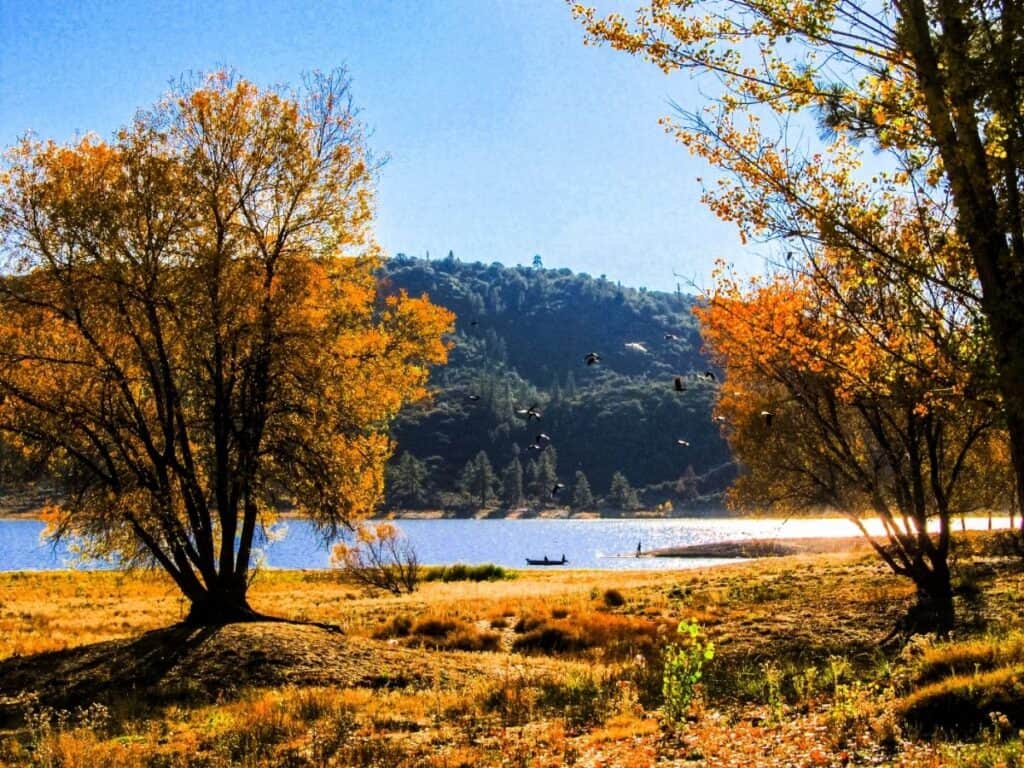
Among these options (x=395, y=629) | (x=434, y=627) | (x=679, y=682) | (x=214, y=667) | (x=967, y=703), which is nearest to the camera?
(x=967, y=703)

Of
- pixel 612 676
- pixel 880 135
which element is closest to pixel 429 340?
pixel 612 676

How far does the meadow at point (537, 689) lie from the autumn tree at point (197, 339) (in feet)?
9.85

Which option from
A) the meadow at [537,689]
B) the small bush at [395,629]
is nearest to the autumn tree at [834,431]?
the meadow at [537,689]

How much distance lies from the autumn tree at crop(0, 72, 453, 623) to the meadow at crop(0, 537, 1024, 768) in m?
3.00

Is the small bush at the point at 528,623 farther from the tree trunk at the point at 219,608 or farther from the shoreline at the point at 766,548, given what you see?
the shoreline at the point at 766,548

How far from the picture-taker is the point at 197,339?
19.1 metres

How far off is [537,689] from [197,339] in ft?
36.3

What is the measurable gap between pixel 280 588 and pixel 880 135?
43556mm

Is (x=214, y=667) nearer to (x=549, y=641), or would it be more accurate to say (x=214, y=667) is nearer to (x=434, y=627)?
(x=549, y=641)

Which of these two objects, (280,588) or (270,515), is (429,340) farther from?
(280,588)

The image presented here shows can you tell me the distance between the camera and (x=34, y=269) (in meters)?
18.6

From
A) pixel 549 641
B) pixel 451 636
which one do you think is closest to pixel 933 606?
pixel 549 641

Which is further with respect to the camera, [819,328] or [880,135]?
[819,328]

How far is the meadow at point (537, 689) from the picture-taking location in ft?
29.7
